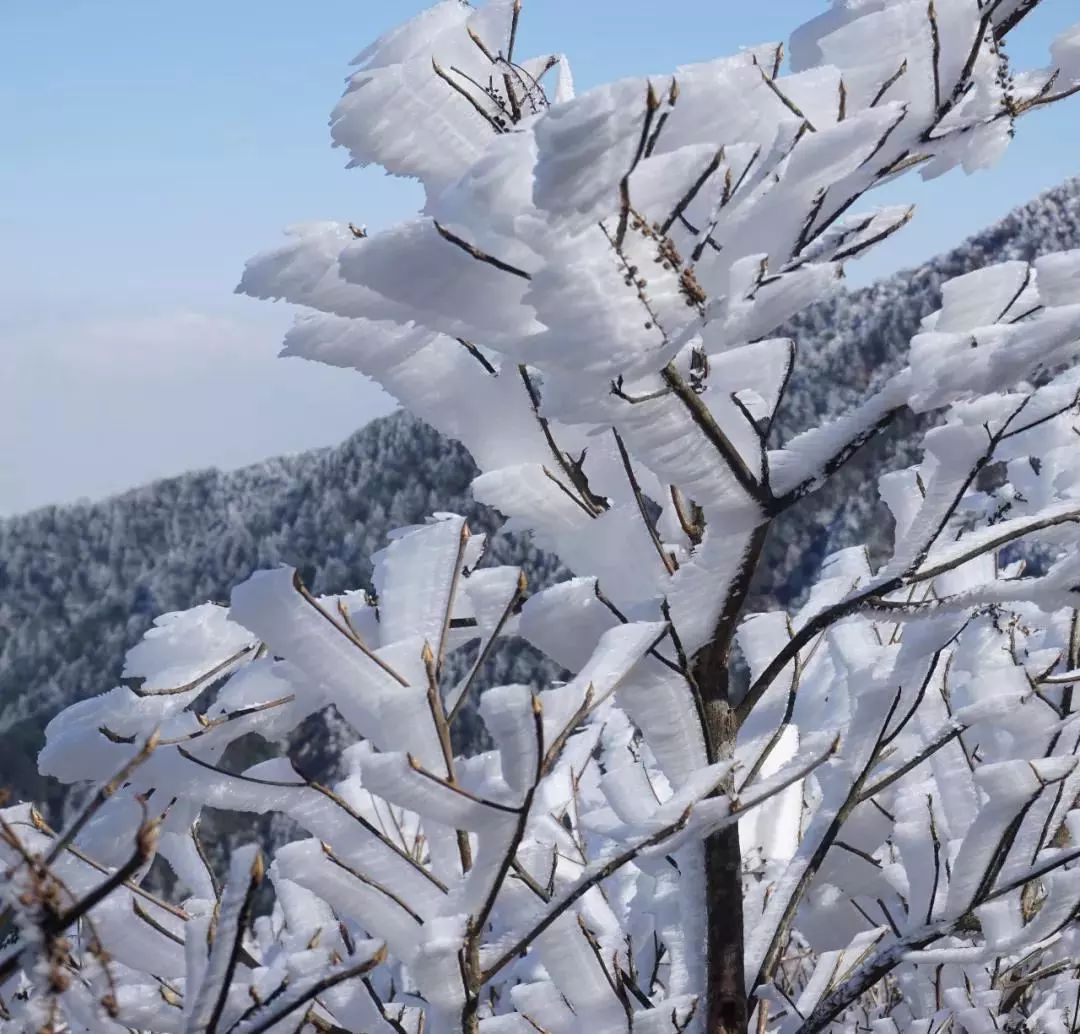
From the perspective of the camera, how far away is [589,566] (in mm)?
997

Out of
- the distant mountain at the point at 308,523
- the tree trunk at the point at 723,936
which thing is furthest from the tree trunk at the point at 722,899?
the distant mountain at the point at 308,523

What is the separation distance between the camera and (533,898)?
1.00 meters

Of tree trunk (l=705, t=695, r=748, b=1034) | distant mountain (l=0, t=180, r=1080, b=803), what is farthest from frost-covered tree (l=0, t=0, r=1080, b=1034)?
distant mountain (l=0, t=180, r=1080, b=803)

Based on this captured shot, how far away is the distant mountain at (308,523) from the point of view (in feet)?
31.0

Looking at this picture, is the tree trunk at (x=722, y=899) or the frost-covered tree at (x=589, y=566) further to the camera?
the tree trunk at (x=722, y=899)

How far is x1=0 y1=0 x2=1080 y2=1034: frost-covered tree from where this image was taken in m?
0.71

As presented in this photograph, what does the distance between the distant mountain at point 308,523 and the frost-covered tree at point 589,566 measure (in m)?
7.77

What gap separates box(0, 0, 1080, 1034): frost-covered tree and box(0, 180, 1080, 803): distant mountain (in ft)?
25.5

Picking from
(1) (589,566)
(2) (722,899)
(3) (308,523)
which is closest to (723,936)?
(2) (722,899)

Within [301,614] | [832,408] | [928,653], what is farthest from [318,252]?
[832,408]

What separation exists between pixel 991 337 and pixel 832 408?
30.1 feet

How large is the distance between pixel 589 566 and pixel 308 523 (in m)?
10.5

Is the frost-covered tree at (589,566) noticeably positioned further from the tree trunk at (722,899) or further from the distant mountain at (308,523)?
the distant mountain at (308,523)

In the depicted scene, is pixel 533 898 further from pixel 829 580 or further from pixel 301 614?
pixel 829 580
